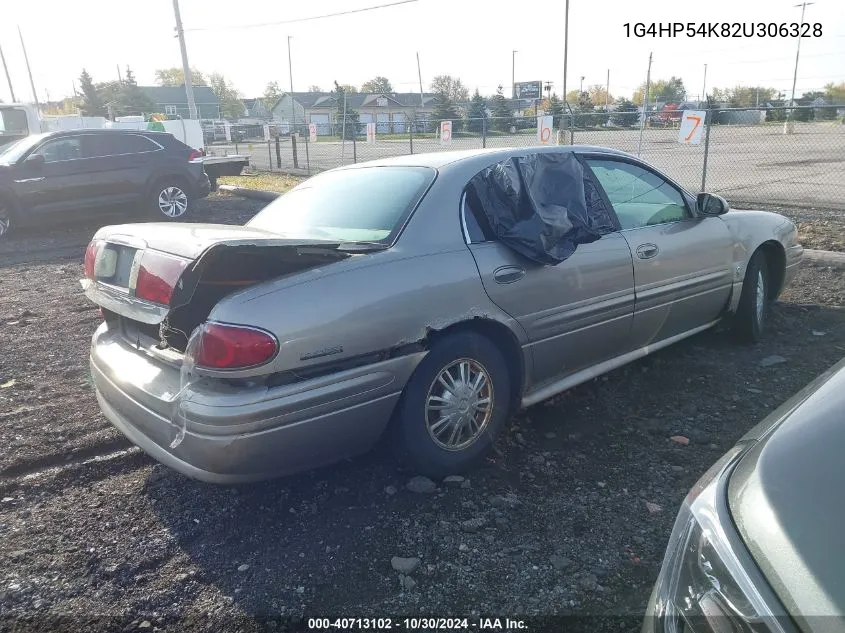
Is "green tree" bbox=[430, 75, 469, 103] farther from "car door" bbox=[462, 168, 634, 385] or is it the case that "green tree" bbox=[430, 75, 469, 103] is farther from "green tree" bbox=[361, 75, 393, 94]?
"car door" bbox=[462, 168, 634, 385]

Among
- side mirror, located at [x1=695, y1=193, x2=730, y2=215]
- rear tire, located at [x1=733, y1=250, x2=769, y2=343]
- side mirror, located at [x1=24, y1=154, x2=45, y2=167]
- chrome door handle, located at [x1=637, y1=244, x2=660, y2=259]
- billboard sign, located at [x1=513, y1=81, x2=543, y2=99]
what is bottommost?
rear tire, located at [x1=733, y1=250, x2=769, y2=343]

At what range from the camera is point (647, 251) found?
163 inches

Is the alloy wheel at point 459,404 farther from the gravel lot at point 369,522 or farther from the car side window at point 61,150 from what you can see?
the car side window at point 61,150

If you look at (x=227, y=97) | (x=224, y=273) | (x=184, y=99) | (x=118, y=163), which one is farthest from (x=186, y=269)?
(x=227, y=97)

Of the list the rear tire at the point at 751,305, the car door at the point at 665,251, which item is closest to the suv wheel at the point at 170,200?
the car door at the point at 665,251

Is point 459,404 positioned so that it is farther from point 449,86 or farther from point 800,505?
point 449,86

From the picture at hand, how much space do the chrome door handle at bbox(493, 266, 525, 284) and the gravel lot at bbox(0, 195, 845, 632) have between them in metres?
0.96

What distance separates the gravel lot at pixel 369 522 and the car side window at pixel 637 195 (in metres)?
1.11

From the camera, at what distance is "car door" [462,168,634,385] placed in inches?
134

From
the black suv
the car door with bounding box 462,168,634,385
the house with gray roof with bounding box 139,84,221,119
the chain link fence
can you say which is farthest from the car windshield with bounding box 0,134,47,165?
the house with gray roof with bounding box 139,84,221,119

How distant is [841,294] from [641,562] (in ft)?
16.0

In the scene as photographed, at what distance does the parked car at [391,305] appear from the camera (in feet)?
8.78

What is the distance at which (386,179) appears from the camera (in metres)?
3.72

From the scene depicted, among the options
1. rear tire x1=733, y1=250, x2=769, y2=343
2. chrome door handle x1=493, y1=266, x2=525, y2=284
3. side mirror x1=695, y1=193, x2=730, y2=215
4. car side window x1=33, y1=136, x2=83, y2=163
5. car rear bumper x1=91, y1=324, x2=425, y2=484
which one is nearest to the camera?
car rear bumper x1=91, y1=324, x2=425, y2=484
